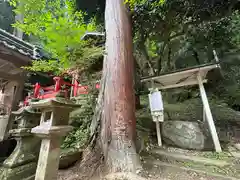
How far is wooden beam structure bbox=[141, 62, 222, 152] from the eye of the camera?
3869 millimetres

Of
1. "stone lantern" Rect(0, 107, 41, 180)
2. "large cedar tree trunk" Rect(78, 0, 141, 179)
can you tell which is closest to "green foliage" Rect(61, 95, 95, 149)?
"large cedar tree trunk" Rect(78, 0, 141, 179)

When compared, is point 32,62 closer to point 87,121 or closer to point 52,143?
point 87,121

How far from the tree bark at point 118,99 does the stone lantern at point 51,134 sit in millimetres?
937

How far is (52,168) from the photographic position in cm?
203

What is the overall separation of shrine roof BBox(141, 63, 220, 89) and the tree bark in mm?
1726

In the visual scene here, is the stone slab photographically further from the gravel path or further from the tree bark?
the gravel path

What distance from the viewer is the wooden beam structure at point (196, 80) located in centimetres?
387

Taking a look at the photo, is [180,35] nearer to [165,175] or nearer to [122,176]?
[165,175]

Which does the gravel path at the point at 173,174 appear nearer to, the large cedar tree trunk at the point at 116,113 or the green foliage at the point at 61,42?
the large cedar tree trunk at the point at 116,113

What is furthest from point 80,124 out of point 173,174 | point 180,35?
point 180,35

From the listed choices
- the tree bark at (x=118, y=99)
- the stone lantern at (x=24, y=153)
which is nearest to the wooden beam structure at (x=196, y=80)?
the tree bark at (x=118, y=99)

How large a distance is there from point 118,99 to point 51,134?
1.45m

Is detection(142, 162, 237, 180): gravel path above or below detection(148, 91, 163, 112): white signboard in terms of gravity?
below

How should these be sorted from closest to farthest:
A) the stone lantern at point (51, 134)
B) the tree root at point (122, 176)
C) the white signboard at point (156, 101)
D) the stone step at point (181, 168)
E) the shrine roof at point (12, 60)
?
the stone lantern at point (51, 134) < the tree root at point (122, 176) < the stone step at point (181, 168) < the shrine roof at point (12, 60) < the white signboard at point (156, 101)
